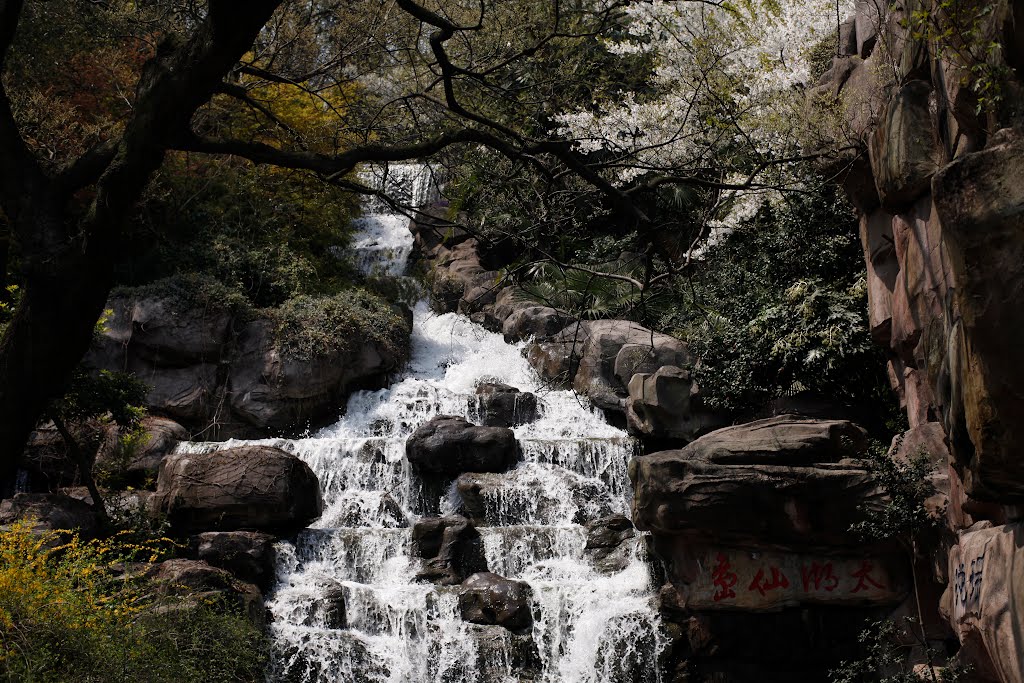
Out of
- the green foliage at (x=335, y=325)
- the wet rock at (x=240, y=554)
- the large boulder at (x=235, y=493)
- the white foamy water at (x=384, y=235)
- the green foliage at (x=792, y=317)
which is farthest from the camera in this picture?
the white foamy water at (x=384, y=235)

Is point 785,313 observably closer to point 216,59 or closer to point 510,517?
point 510,517

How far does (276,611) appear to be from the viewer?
10.3m

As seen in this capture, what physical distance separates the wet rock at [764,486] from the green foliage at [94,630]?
4.15 meters

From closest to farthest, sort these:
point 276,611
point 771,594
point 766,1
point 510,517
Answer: point 771,594
point 276,611
point 510,517
point 766,1

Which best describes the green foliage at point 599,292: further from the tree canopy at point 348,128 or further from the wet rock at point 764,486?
the wet rock at point 764,486

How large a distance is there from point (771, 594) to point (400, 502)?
5321 millimetres

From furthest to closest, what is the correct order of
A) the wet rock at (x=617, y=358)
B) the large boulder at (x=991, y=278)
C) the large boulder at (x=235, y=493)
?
the wet rock at (x=617, y=358), the large boulder at (x=235, y=493), the large boulder at (x=991, y=278)

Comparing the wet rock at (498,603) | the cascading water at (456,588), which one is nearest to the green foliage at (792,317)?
the cascading water at (456,588)

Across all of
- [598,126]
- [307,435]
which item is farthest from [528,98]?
[307,435]

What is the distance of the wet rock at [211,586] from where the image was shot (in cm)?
915

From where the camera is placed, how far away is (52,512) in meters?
10.4

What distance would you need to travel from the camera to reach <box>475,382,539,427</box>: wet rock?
1493cm

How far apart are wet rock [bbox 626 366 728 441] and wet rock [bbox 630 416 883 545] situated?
3006 millimetres

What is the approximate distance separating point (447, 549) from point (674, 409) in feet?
12.7
